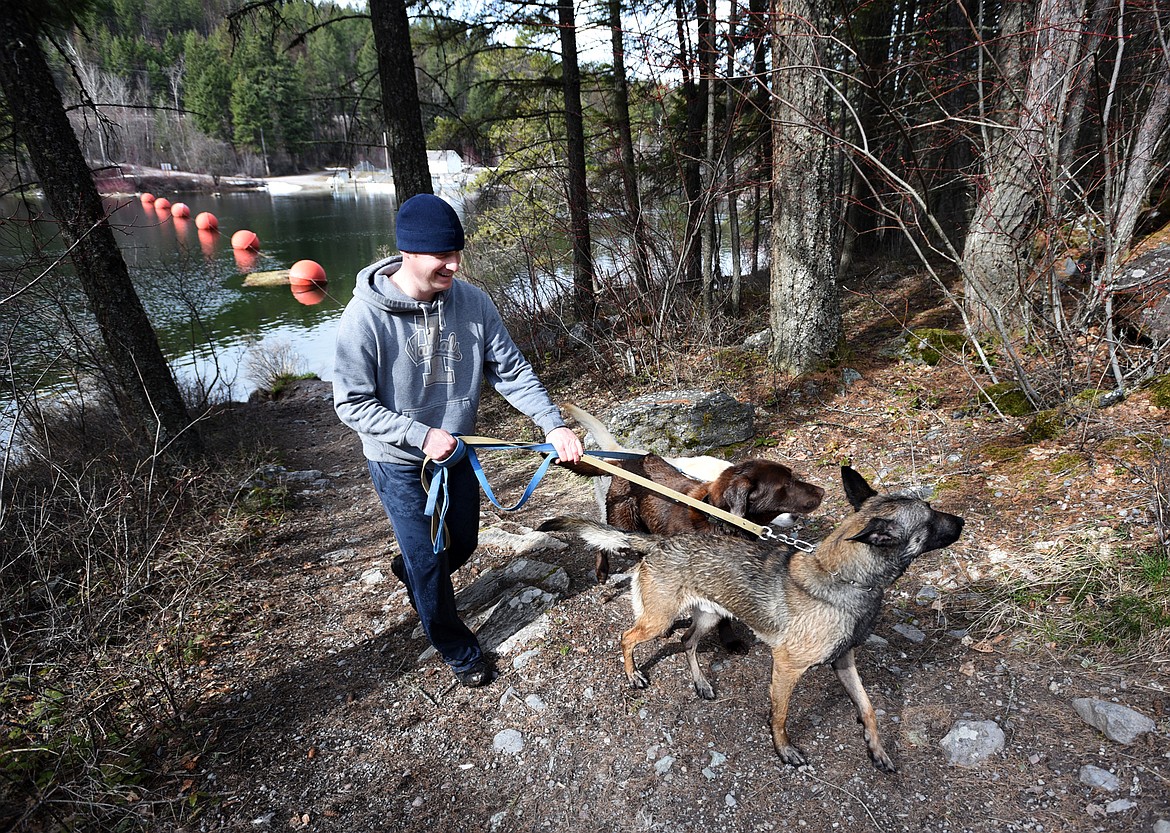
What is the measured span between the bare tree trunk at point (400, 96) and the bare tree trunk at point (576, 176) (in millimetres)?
2294

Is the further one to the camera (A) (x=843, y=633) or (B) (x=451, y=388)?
(B) (x=451, y=388)

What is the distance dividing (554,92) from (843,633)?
37.8 ft

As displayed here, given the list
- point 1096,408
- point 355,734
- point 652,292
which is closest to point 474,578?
point 355,734

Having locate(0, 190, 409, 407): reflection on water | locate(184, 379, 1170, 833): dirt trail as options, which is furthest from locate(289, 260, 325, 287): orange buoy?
locate(184, 379, 1170, 833): dirt trail

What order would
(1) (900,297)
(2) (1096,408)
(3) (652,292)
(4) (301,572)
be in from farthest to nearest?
(1) (900,297) → (3) (652,292) → (4) (301,572) → (2) (1096,408)

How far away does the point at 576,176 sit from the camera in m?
9.98

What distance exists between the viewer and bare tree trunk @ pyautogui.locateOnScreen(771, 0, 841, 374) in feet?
19.9

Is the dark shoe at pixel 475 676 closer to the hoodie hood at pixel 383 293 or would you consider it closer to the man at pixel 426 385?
the man at pixel 426 385

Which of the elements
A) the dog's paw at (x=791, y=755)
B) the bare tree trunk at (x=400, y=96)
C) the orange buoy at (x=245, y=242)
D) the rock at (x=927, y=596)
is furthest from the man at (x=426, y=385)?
the orange buoy at (x=245, y=242)

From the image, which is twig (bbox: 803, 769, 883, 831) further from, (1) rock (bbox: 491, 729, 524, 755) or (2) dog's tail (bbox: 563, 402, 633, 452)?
(2) dog's tail (bbox: 563, 402, 633, 452)

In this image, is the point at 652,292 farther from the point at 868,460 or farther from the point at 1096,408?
the point at 1096,408

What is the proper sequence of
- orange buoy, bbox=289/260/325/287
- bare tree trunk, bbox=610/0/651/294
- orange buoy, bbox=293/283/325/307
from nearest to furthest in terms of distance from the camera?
bare tree trunk, bbox=610/0/651/294 < orange buoy, bbox=293/283/325/307 < orange buoy, bbox=289/260/325/287

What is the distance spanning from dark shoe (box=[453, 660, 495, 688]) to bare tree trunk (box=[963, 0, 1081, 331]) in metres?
4.80

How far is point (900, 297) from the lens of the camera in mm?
10328
